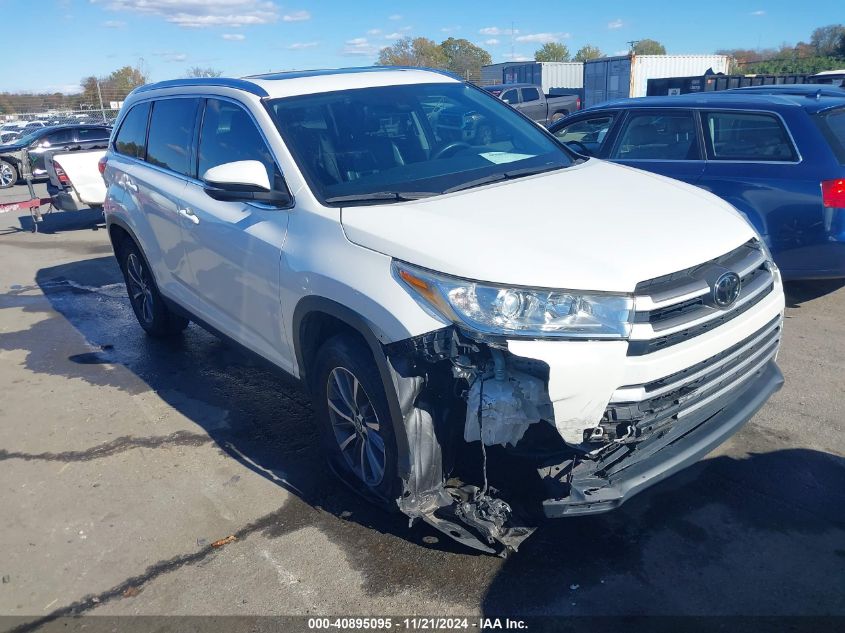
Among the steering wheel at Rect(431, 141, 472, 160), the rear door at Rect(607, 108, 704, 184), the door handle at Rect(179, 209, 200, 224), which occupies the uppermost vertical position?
the steering wheel at Rect(431, 141, 472, 160)

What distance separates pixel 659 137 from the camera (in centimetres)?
647

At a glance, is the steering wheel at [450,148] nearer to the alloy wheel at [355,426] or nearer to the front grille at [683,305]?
the alloy wheel at [355,426]

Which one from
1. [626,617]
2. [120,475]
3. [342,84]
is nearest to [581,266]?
[626,617]

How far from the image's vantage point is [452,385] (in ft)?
9.34

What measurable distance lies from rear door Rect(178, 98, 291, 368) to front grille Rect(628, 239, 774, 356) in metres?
1.80

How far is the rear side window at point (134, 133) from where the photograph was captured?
5504mm

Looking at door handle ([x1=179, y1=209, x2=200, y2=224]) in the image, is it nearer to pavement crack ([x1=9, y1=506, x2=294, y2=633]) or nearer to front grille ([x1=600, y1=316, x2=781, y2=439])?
pavement crack ([x1=9, y1=506, x2=294, y2=633])

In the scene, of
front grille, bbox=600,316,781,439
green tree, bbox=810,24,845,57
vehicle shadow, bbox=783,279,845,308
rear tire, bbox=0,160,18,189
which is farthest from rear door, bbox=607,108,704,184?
green tree, bbox=810,24,845,57

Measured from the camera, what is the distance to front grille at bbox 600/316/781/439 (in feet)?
8.70

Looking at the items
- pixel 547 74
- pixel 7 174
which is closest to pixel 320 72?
pixel 7 174

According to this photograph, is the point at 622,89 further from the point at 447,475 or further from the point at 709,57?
the point at 447,475

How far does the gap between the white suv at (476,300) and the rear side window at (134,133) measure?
153 cm

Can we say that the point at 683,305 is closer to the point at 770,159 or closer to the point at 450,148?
the point at 450,148

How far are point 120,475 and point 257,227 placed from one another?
1.70m
